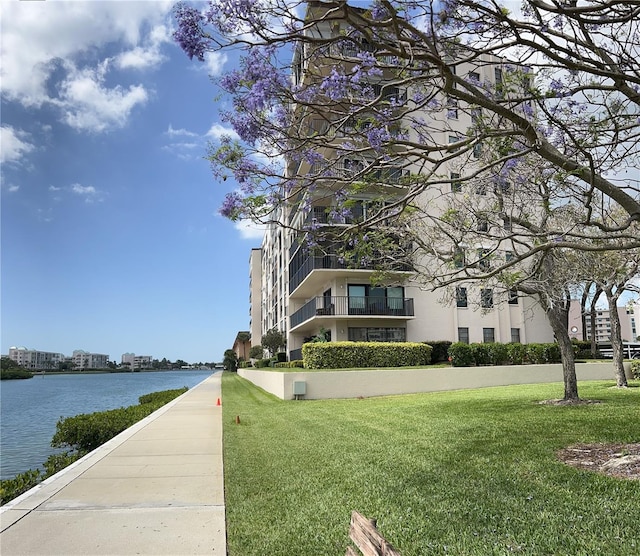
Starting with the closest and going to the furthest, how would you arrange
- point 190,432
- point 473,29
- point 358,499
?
1. point 358,499
2. point 473,29
3. point 190,432

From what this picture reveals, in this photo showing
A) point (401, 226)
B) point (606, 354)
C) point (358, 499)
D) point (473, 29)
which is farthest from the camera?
point (606, 354)

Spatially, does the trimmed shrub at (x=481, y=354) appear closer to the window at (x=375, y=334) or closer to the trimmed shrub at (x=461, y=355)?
the trimmed shrub at (x=461, y=355)

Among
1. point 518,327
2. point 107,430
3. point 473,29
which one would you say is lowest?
point 107,430

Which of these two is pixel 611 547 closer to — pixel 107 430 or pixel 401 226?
pixel 401 226

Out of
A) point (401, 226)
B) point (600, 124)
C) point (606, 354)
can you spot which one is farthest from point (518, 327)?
point (600, 124)

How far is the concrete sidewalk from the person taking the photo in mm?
4996

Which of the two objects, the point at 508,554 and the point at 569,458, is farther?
the point at 569,458

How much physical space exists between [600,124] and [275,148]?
4.25 m

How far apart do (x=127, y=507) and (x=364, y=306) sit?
22441mm

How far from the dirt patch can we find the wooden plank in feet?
15.8

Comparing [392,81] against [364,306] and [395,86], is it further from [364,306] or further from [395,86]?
[364,306]

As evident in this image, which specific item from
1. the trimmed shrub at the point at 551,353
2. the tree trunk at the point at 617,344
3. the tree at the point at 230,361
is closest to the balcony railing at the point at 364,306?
the trimmed shrub at the point at 551,353

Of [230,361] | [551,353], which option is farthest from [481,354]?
[230,361]

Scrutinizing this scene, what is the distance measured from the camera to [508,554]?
4.31 metres
